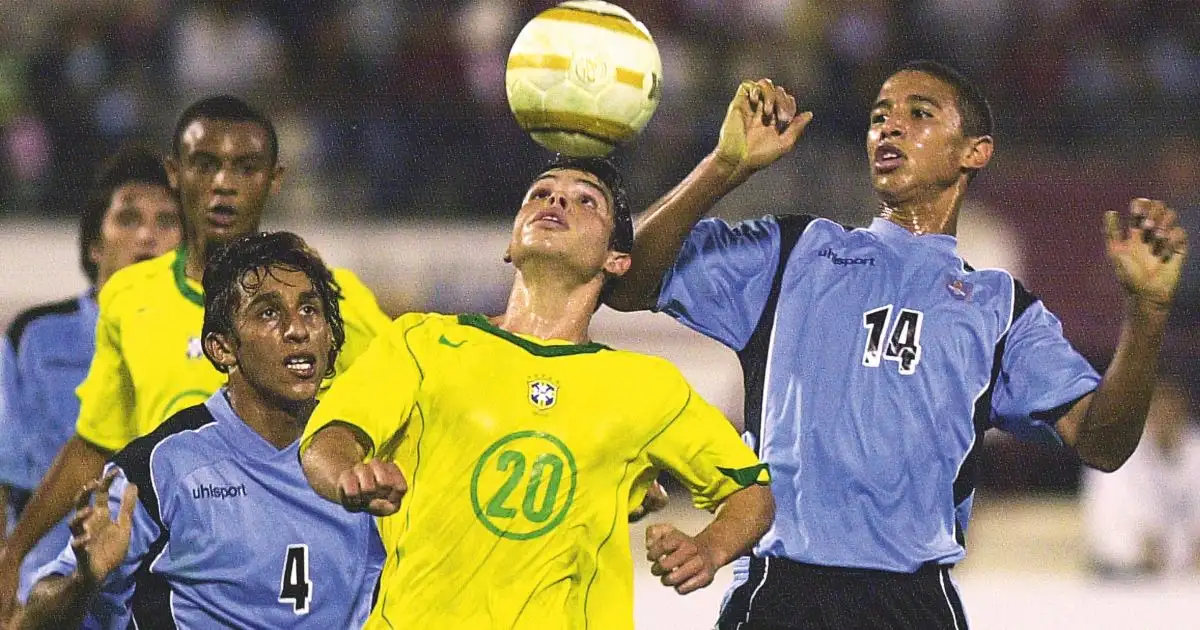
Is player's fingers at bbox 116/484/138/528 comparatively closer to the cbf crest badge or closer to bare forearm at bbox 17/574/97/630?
bare forearm at bbox 17/574/97/630

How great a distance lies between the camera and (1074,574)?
11.4 metres

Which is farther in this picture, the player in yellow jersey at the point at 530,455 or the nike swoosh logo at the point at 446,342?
the nike swoosh logo at the point at 446,342

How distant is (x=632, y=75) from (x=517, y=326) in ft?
2.92

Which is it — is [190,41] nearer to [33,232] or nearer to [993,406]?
[33,232]

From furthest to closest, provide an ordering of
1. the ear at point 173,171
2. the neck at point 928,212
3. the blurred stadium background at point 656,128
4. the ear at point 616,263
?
the blurred stadium background at point 656,128 < the ear at point 173,171 < the neck at point 928,212 < the ear at point 616,263

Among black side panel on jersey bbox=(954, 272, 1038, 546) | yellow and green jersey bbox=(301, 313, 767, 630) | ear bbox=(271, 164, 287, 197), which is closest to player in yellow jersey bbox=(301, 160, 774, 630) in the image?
yellow and green jersey bbox=(301, 313, 767, 630)

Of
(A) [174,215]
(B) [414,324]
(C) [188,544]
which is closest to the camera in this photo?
(B) [414,324]

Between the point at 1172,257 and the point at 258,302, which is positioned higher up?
the point at 1172,257

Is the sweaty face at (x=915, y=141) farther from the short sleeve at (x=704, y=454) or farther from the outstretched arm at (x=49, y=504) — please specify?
the outstretched arm at (x=49, y=504)

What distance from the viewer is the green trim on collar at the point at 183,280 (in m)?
5.98

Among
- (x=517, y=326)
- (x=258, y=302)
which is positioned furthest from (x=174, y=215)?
(x=517, y=326)

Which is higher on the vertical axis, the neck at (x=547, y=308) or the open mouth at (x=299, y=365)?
the neck at (x=547, y=308)

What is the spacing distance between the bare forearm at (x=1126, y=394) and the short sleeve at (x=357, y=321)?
6.73 feet

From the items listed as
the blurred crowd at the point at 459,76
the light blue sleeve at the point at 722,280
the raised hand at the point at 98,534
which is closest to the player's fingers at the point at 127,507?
the raised hand at the point at 98,534
